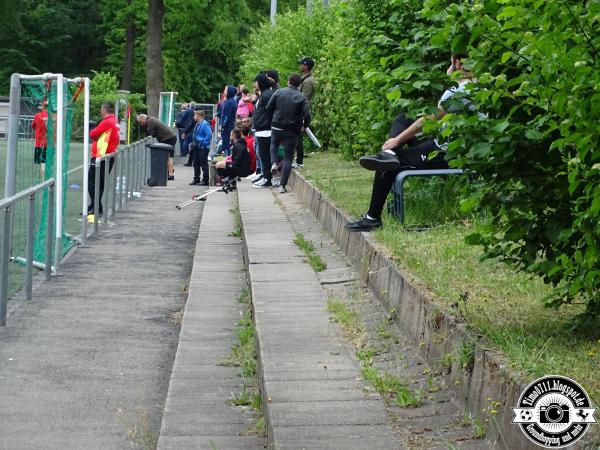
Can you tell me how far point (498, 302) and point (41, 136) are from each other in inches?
304

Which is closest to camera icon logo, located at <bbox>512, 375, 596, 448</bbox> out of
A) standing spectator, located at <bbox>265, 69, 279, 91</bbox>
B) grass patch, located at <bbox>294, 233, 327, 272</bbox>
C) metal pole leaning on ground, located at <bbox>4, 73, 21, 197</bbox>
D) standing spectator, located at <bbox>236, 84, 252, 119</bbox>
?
grass patch, located at <bbox>294, 233, 327, 272</bbox>

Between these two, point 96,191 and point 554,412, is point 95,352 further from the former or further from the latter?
point 96,191

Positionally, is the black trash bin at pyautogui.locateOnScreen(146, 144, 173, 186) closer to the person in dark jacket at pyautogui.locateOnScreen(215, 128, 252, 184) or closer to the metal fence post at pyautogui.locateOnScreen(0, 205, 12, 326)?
the person in dark jacket at pyautogui.locateOnScreen(215, 128, 252, 184)

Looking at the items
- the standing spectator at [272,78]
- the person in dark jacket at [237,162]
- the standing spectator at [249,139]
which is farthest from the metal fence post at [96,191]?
the standing spectator at [249,139]

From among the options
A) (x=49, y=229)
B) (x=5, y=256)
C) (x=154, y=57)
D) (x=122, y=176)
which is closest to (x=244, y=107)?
(x=122, y=176)

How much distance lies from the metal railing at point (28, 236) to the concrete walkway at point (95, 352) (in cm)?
18

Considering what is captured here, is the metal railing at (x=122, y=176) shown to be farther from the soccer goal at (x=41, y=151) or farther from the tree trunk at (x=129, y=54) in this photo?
the tree trunk at (x=129, y=54)

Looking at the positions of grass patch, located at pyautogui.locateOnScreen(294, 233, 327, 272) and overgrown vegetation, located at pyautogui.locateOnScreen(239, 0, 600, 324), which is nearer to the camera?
overgrown vegetation, located at pyautogui.locateOnScreen(239, 0, 600, 324)

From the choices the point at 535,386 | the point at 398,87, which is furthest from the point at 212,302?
the point at 535,386

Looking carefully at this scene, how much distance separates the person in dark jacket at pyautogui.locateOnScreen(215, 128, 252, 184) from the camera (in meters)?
24.8

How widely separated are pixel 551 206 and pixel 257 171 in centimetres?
1773

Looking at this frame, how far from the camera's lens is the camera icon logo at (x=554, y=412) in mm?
4645

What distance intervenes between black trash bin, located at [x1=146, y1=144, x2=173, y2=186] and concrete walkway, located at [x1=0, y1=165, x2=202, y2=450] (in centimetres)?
1295

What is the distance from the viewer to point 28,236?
451 inches
